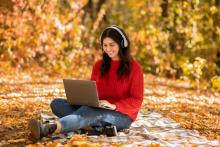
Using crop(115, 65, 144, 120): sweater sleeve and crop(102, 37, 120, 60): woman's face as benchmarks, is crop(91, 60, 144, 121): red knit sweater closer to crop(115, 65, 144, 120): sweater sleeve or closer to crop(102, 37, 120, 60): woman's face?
crop(115, 65, 144, 120): sweater sleeve

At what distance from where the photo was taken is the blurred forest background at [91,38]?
12.6 metres

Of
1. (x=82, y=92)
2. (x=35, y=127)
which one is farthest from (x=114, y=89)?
(x=35, y=127)

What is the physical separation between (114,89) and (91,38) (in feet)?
33.9

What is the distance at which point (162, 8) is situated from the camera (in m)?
15.6

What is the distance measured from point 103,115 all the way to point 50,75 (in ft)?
25.8

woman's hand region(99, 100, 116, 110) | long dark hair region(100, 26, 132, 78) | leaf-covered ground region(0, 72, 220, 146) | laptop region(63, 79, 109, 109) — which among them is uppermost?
long dark hair region(100, 26, 132, 78)

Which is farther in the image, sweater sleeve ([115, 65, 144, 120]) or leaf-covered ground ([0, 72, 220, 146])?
leaf-covered ground ([0, 72, 220, 146])

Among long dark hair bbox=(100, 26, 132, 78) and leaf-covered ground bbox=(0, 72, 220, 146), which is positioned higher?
long dark hair bbox=(100, 26, 132, 78)

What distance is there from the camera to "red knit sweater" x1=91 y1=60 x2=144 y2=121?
17.9 feet

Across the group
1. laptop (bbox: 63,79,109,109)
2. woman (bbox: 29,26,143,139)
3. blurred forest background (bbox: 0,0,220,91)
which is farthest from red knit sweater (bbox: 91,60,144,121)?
blurred forest background (bbox: 0,0,220,91)

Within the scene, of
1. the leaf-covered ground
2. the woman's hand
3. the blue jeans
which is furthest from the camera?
the leaf-covered ground

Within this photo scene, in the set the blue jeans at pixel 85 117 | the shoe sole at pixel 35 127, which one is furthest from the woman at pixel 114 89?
the shoe sole at pixel 35 127

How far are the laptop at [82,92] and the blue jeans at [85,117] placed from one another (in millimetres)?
81

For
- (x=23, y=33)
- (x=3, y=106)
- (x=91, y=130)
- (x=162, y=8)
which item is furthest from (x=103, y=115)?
(x=162, y=8)
